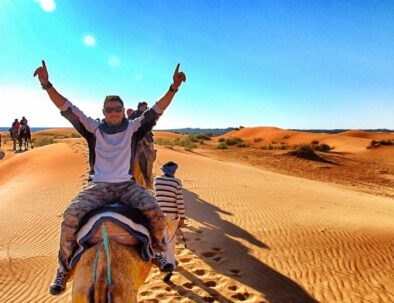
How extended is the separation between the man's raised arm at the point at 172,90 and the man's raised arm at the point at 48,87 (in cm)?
101

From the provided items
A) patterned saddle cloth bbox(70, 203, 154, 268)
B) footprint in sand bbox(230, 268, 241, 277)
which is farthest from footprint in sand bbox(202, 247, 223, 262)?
patterned saddle cloth bbox(70, 203, 154, 268)

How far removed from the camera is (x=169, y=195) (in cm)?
571

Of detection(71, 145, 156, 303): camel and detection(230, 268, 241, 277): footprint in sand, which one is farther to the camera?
detection(230, 268, 241, 277): footprint in sand

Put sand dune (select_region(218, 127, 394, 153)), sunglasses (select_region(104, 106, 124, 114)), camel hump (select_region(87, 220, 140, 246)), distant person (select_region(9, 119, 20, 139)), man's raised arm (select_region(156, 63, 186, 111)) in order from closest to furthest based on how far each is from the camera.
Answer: camel hump (select_region(87, 220, 140, 246)) → sunglasses (select_region(104, 106, 124, 114)) → man's raised arm (select_region(156, 63, 186, 111)) → distant person (select_region(9, 119, 20, 139)) → sand dune (select_region(218, 127, 394, 153))

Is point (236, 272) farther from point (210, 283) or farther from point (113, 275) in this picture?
point (113, 275)

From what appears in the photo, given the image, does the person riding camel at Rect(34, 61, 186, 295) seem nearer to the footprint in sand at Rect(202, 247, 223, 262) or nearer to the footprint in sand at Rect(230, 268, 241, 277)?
the footprint in sand at Rect(230, 268, 241, 277)

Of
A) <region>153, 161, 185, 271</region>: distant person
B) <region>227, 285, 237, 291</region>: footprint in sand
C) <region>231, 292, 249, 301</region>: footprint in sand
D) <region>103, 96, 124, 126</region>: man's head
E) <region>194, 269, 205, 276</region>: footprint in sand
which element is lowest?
<region>231, 292, 249, 301</region>: footprint in sand

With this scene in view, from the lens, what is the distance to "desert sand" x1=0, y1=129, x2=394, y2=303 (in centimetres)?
582

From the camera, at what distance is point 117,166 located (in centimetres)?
362

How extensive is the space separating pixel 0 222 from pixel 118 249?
8081 mm

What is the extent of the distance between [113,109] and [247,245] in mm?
5271

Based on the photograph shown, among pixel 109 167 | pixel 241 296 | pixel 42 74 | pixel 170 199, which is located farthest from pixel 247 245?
pixel 42 74

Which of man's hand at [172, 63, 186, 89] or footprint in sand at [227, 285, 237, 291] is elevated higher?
man's hand at [172, 63, 186, 89]

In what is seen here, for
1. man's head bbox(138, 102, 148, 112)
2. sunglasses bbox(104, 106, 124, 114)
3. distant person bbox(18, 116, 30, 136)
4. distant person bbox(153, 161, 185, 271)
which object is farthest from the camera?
distant person bbox(18, 116, 30, 136)
